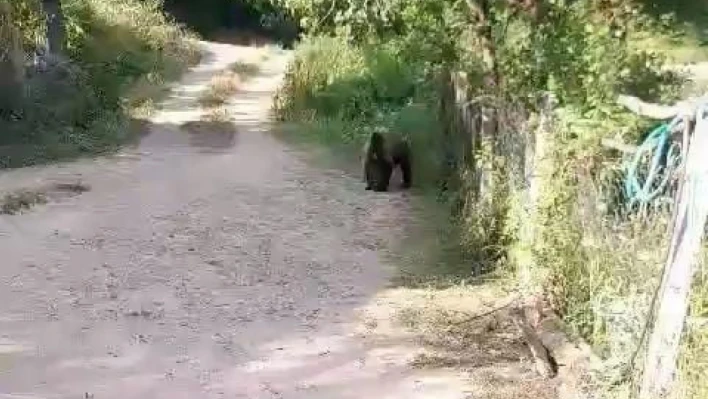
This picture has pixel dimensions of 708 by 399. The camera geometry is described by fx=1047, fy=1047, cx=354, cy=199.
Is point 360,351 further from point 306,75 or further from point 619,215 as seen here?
point 306,75

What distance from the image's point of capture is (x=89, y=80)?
15.0 metres

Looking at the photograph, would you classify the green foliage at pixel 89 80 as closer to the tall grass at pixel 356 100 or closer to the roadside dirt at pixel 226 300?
the roadside dirt at pixel 226 300

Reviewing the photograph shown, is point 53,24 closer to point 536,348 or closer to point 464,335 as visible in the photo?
point 464,335

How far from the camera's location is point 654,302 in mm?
3805

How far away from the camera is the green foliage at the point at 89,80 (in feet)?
41.1

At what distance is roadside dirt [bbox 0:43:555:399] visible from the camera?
18.2ft

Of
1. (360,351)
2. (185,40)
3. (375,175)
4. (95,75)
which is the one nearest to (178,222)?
(375,175)

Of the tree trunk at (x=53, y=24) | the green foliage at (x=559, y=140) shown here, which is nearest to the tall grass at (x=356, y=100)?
the green foliage at (x=559, y=140)

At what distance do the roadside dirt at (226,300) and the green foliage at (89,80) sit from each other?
1333 millimetres

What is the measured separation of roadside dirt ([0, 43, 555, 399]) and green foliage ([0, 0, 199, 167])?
52.5 inches

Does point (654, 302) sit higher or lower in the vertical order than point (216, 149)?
higher

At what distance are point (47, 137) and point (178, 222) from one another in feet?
14.1

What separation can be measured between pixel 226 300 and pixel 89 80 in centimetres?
896

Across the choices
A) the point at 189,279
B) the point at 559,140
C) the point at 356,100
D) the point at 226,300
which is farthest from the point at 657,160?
the point at 356,100
